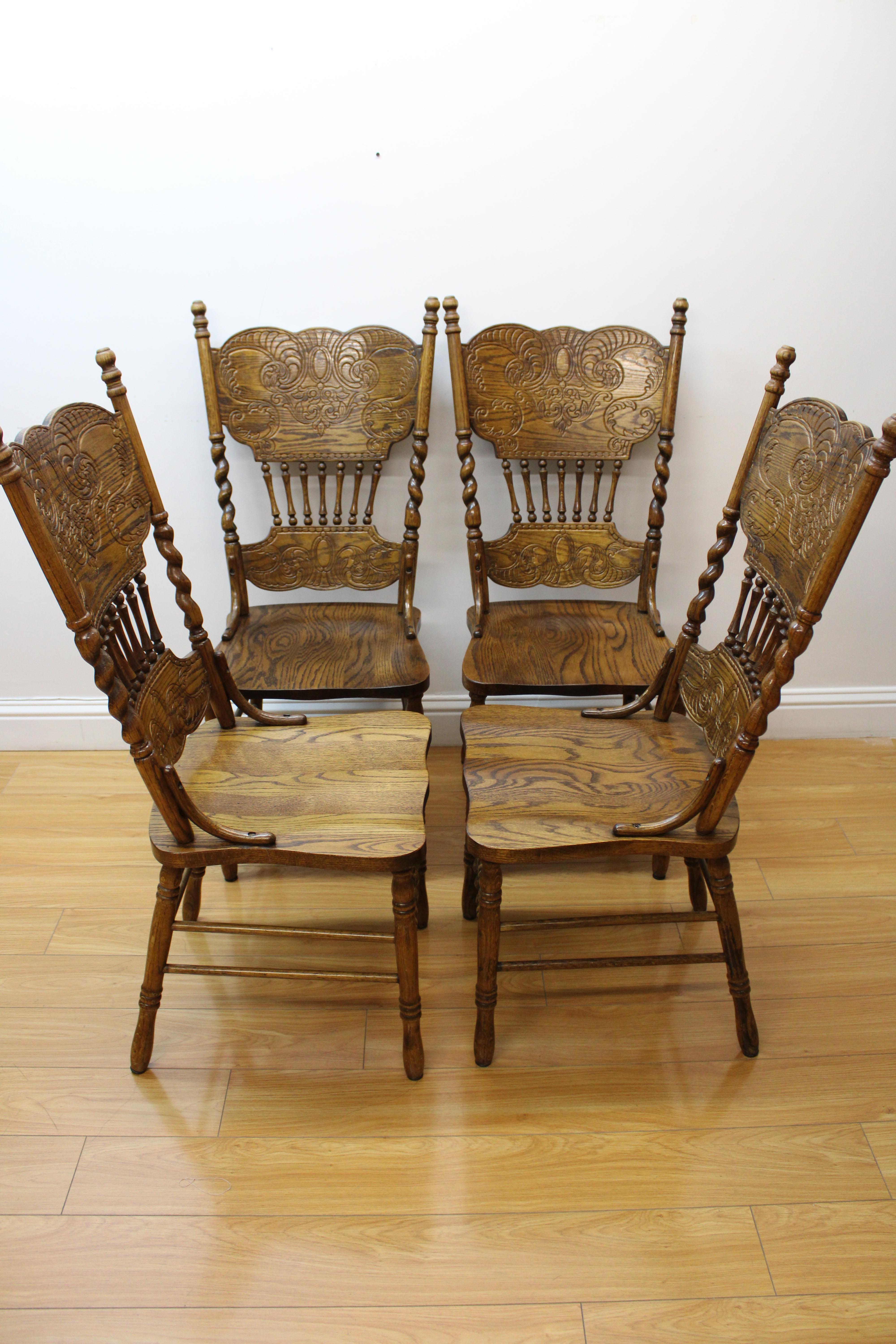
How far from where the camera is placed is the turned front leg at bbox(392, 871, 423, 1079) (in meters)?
1.50

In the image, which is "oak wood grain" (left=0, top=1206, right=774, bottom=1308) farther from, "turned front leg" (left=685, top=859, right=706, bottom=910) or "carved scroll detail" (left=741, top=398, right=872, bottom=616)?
"carved scroll detail" (left=741, top=398, right=872, bottom=616)

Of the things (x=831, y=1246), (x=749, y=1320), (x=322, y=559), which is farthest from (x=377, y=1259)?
(x=322, y=559)

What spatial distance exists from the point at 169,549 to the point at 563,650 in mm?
850

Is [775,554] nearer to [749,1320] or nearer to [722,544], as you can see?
[722,544]

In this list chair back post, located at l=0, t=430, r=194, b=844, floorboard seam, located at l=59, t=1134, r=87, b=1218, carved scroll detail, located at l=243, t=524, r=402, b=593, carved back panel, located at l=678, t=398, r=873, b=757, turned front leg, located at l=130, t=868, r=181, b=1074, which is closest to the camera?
chair back post, located at l=0, t=430, r=194, b=844

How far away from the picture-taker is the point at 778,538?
4.82 feet

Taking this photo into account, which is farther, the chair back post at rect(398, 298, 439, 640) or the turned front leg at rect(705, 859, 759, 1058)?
the chair back post at rect(398, 298, 439, 640)

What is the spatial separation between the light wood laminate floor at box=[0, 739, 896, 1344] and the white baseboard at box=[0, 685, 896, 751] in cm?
46

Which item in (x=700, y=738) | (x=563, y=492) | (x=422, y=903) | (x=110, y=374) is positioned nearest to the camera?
(x=110, y=374)

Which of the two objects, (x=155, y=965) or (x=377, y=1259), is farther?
(x=155, y=965)

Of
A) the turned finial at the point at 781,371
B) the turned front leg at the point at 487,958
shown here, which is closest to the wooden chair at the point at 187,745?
the turned front leg at the point at 487,958

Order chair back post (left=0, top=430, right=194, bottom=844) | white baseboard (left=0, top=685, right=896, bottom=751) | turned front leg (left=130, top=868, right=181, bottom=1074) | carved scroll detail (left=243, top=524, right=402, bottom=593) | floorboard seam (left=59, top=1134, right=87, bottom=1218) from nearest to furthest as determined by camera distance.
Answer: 1. chair back post (left=0, top=430, right=194, bottom=844)
2. floorboard seam (left=59, top=1134, right=87, bottom=1218)
3. turned front leg (left=130, top=868, right=181, bottom=1074)
4. carved scroll detail (left=243, top=524, right=402, bottom=593)
5. white baseboard (left=0, top=685, right=896, bottom=751)

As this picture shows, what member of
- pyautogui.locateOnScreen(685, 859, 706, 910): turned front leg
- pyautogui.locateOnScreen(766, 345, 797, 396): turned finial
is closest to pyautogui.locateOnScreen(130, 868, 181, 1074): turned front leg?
pyautogui.locateOnScreen(685, 859, 706, 910): turned front leg

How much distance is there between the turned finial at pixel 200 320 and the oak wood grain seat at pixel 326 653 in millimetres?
610
